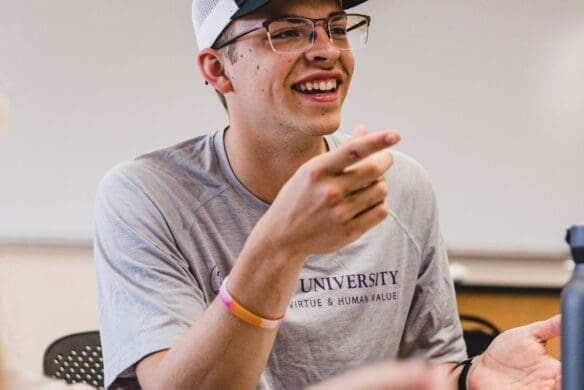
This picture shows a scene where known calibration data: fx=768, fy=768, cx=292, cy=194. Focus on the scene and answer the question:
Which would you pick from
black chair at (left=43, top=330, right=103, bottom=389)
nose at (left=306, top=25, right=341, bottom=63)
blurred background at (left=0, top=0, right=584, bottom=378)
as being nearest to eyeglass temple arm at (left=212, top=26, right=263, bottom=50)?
nose at (left=306, top=25, right=341, bottom=63)

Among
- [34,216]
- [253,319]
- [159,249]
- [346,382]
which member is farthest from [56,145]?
[346,382]

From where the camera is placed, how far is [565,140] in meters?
3.22

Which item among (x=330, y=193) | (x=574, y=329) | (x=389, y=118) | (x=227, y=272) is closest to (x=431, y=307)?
(x=227, y=272)

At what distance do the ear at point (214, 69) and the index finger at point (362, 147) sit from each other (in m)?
0.68

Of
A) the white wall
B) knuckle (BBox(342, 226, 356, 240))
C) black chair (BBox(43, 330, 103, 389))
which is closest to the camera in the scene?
knuckle (BBox(342, 226, 356, 240))

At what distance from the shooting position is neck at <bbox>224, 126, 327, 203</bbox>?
5.03 feet

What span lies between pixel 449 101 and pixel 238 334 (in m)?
2.31

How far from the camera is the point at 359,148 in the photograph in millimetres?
949

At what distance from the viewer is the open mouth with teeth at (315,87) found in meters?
1.46

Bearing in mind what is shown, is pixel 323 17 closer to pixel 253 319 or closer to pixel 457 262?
pixel 253 319

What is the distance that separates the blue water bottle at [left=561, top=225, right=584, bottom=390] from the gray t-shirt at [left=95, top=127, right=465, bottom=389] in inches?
28.2

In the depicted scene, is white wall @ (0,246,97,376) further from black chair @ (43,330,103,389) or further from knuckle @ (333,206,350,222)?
knuckle @ (333,206,350,222)

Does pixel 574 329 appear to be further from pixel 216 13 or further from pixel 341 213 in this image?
pixel 216 13

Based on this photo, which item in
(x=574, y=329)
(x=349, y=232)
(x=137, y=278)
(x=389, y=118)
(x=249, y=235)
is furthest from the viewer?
(x=389, y=118)
